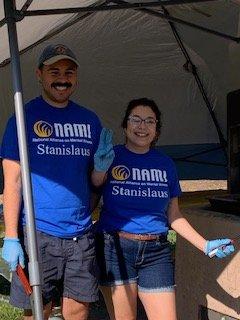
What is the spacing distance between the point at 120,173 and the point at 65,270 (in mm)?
513

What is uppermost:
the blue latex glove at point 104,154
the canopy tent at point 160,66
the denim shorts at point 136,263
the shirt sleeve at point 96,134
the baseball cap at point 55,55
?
the canopy tent at point 160,66

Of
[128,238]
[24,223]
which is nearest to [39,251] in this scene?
[24,223]

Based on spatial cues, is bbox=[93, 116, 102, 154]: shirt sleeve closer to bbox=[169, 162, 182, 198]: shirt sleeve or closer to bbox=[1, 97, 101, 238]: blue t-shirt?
bbox=[1, 97, 101, 238]: blue t-shirt

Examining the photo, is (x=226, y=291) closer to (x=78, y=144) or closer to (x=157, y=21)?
(x=78, y=144)

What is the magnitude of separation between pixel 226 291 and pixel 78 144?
1291 mm

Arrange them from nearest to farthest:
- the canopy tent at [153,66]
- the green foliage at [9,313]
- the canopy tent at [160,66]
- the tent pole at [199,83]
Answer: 1. the green foliage at [9,313]
2. the canopy tent at [160,66]
3. the canopy tent at [153,66]
4. the tent pole at [199,83]

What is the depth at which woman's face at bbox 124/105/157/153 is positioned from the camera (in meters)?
2.82

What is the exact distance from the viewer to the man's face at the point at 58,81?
8.61 feet

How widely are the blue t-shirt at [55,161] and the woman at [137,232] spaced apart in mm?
171

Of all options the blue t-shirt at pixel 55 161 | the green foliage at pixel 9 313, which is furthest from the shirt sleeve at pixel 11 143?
the green foliage at pixel 9 313

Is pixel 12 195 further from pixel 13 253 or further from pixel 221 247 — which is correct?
pixel 221 247

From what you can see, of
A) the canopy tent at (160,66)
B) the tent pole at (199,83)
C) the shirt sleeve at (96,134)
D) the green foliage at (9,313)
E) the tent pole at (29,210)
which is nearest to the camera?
the tent pole at (29,210)

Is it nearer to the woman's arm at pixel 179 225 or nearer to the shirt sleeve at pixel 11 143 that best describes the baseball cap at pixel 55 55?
the shirt sleeve at pixel 11 143

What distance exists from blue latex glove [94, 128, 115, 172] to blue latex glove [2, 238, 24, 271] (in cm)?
47
